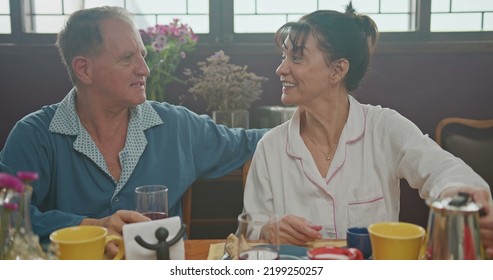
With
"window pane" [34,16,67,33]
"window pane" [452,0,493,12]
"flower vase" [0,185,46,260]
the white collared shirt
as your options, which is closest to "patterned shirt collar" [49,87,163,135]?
the white collared shirt

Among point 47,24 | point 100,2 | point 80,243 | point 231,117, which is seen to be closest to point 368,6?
point 231,117

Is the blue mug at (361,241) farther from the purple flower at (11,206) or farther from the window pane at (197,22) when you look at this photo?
the window pane at (197,22)

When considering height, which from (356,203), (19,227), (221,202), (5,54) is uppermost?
(5,54)

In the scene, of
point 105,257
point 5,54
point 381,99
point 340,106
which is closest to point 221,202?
point 381,99

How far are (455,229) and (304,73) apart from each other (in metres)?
0.69

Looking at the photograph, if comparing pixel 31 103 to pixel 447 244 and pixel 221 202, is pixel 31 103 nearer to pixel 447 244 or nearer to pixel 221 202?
pixel 221 202

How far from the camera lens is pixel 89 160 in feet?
4.31

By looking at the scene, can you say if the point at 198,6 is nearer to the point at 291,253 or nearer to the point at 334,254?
the point at 291,253

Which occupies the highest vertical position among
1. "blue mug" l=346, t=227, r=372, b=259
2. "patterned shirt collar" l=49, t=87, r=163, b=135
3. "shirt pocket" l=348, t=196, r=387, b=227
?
"patterned shirt collar" l=49, t=87, r=163, b=135

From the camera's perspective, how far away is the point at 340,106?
4.58 ft

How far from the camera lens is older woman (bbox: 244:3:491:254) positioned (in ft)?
4.19

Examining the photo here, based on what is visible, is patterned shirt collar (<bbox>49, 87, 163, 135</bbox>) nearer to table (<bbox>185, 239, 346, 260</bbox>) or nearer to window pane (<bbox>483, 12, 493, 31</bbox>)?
table (<bbox>185, 239, 346, 260</bbox>)

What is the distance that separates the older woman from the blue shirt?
20 centimetres
